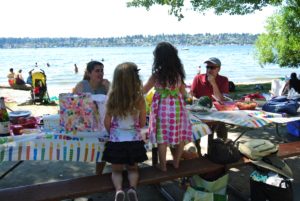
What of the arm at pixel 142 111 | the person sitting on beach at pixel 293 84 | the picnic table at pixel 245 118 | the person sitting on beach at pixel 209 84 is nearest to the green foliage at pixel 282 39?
the person sitting on beach at pixel 293 84

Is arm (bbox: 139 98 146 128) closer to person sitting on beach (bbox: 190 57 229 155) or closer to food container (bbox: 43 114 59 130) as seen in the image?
food container (bbox: 43 114 59 130)

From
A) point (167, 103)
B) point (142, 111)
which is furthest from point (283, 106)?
point (142, 111)

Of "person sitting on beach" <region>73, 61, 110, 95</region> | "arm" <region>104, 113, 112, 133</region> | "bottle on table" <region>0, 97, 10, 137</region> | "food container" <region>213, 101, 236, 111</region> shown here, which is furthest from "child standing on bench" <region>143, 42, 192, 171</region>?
"bottle on table" <region>0, 97, 10, 137</region>

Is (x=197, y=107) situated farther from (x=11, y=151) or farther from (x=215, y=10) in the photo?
(x=215, y=10)

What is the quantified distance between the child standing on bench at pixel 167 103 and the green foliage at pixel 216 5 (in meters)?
9.18

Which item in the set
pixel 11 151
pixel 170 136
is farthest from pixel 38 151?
pixel 170 136

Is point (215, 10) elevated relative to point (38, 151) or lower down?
elevated

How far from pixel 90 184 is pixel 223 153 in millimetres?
1353

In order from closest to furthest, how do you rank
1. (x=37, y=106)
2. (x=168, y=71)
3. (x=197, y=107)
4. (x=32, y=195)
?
(x=32, y=195), (x=168, y=71), (x=197, y=107), (x=37, y=106)

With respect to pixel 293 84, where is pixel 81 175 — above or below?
below

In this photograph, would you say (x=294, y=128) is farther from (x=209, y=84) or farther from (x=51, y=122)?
(x=51, y=122)

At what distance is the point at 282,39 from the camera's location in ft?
57.7

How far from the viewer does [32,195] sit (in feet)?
9.30

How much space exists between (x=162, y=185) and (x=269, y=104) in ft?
5.14
